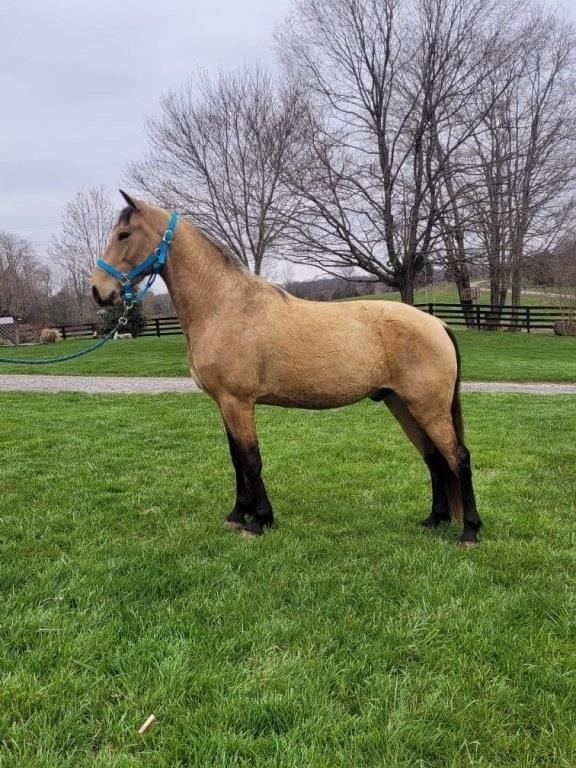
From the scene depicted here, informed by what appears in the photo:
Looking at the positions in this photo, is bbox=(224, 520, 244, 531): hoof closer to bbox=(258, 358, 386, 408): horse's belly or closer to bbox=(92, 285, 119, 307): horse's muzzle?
bbox=(258, 358, 386, 408): horse's belly

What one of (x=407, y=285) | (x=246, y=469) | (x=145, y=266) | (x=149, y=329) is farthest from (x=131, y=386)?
(x=149, y=329)

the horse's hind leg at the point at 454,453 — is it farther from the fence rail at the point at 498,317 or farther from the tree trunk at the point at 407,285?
the fence rail at the point at 498,317

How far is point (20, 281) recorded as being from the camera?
143ft

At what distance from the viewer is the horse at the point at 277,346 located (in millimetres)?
3771

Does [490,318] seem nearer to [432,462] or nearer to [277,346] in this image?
[432,462]

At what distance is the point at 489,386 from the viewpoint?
12.9 meters

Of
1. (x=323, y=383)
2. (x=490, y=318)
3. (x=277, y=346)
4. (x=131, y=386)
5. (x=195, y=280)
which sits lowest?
(x=131, y=386)

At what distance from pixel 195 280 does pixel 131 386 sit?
9.62 metres

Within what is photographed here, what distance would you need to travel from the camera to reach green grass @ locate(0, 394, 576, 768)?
78.0 inches

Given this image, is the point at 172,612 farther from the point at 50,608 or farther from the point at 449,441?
the point at 449,441

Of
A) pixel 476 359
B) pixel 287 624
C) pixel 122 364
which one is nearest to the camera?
pixel 287 624

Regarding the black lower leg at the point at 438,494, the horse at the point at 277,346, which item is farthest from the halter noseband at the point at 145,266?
the black lower leg at the point at 438,494

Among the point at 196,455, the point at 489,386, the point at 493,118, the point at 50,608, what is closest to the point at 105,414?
the point at 196,455

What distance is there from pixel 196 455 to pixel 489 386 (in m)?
9.01
